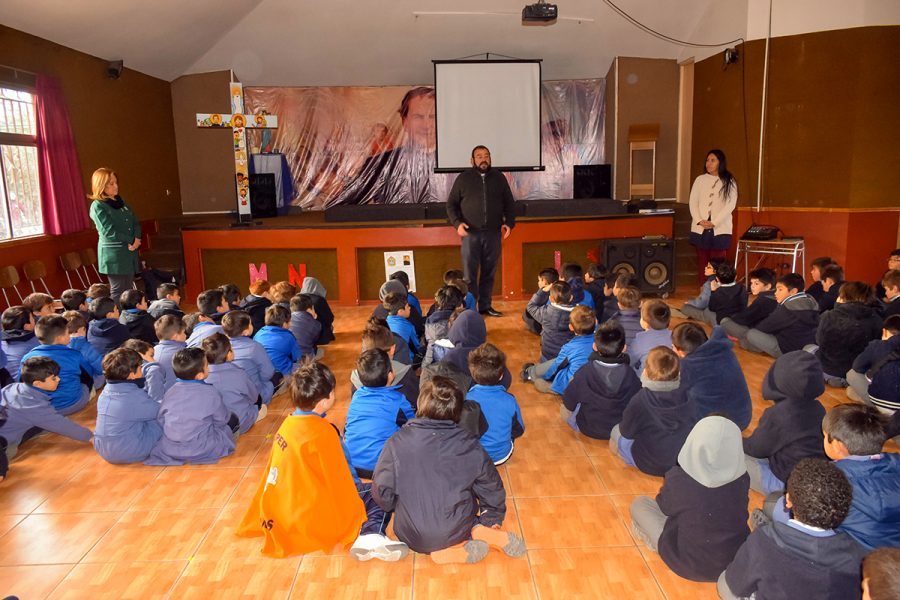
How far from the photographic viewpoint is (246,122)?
8.20 metres

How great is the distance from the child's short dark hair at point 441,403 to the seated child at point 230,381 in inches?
64.0

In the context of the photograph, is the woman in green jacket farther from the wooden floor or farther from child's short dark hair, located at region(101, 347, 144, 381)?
child's short dark hair, located at region(101, 347, 144, 381)

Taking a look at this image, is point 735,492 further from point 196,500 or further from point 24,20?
point 24,20

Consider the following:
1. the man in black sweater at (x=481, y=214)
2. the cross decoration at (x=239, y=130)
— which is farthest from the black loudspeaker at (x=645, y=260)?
the cross decoration at (x=239, y=130)

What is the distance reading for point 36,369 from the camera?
3604mm

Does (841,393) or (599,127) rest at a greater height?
(599,127)

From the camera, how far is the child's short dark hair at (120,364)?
11.2 feet

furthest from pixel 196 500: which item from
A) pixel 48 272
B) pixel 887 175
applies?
pixel 887 175

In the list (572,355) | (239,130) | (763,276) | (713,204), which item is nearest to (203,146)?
(239,130)

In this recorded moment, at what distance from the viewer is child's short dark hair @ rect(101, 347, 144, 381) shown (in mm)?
3414

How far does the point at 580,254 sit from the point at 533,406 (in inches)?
146

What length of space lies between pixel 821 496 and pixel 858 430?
536 millimetres

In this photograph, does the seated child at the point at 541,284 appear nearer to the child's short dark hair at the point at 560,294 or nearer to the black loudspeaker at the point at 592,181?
the child's short dark hair at the point at 560,294

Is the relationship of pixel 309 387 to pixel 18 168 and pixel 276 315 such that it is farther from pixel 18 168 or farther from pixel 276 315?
pixel 18 168
